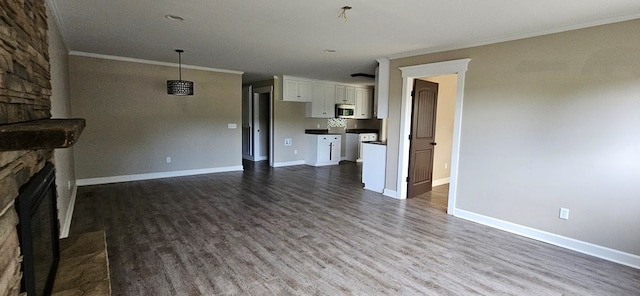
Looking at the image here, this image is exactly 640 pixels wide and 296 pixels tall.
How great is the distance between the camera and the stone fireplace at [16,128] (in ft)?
3.25

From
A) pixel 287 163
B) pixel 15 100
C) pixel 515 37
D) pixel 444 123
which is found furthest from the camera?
pixel 287 163

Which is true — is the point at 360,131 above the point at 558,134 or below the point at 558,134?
below

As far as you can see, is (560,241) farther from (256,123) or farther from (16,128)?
(256,123)

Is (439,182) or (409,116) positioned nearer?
(409,116)

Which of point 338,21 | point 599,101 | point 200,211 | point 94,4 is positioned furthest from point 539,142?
point 94,4

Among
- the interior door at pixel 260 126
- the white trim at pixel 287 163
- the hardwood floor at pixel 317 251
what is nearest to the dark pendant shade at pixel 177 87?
the hardwood floor at pixel 317 251

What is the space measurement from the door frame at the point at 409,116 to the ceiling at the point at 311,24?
9.7 inches

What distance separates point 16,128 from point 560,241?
4355 millimetres

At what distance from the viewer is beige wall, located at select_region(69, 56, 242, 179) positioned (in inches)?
209

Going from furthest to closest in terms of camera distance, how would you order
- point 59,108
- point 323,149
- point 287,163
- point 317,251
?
1. point 323,149
2. point 287,163
3. point 59,108
4. point 317,251

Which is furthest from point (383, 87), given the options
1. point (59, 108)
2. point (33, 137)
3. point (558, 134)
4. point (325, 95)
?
point (33, 137)

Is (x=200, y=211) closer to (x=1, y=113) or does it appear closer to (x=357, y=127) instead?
(x=1, y=113)

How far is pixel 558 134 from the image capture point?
327 centimetres

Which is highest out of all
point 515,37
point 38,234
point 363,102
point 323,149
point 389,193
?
point 515,37
